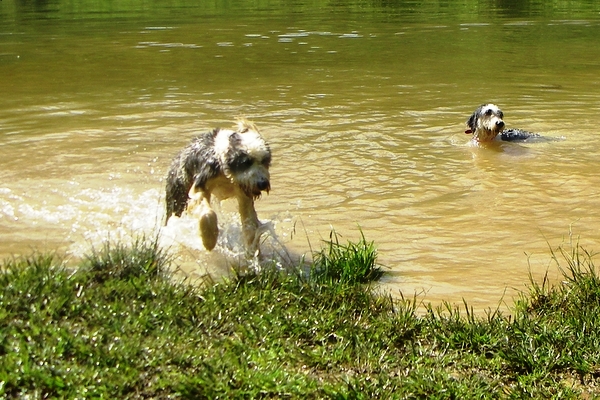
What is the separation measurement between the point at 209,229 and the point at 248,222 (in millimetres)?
353

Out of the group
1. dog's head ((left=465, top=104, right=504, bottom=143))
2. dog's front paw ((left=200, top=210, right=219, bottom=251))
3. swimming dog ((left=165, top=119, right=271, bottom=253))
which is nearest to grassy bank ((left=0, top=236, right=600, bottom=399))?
dog's front paw ((left=200, top=210, right=219, bottom=251))

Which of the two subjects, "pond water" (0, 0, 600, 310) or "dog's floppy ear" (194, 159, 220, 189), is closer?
"dog's floppy ear" (194, 159, 220, 189)

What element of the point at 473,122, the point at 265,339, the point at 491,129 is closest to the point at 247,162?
the point at 265,339

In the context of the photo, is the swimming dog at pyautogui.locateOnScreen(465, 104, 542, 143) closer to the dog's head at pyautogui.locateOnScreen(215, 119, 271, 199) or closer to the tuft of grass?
the dog's head at pyautogui.locateOnScreen(215, 119, 271, 199)

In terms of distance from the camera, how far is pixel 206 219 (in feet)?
20.6

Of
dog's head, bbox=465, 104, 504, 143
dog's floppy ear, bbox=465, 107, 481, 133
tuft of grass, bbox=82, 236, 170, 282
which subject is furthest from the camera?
dog's floppy ear, bbox=465, 107, 481, 133

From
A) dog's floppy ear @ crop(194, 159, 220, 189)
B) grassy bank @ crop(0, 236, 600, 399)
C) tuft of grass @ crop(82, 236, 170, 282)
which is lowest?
grassy bank @ crop(0, 236, 600, 399)

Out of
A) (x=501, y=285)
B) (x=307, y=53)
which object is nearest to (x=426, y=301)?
(x=501, y=285)

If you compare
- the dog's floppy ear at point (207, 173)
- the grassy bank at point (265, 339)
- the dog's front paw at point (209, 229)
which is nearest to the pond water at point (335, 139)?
the dog's front paw at point (209, 229)

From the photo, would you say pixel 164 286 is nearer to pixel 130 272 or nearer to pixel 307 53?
pixel 130 272

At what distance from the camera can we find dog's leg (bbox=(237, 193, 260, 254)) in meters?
6.50

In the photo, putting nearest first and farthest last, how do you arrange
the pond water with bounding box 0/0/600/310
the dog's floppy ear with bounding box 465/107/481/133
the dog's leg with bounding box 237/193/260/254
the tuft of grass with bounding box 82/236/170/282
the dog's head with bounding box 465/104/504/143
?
the tuft of grass with bounding box 82/236/170/282, the dog's leg with bounding box 237/193/260/254, the pond water with bounding box 0/0/600/310, the dog's head with bounding box 465/104/504/143, the dog's floppy ear with bounding box 465/107/481/133

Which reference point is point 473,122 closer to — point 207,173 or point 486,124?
point 486,124

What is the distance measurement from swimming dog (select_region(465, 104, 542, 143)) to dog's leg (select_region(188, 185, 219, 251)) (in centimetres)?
490
